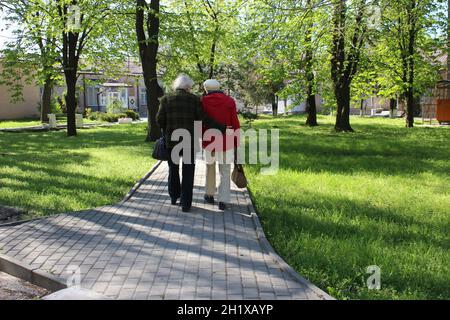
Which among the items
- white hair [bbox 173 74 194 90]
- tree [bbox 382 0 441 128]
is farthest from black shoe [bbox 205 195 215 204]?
tree [bbox 382 0 441 128]

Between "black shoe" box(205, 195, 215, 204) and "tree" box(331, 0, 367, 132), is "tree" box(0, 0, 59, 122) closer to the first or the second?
"tree" box(331, 0, 367, 132)

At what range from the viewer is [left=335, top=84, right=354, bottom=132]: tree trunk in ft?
83.9

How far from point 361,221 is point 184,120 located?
2.92 m

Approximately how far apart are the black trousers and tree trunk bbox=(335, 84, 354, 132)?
63.2 feet

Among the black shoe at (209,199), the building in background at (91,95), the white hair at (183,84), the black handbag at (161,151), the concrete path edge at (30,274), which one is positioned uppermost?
the building in background at (91,95)

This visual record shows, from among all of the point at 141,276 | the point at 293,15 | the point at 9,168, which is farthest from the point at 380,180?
the point at 9,168

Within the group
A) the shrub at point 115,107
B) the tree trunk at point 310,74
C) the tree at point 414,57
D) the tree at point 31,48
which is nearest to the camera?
the tree trunk at point 310,74

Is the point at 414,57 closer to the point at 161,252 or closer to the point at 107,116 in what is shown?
the point at 107,116

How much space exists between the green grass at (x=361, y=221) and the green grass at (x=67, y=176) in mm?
2849

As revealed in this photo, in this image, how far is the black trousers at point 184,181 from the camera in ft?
24.1

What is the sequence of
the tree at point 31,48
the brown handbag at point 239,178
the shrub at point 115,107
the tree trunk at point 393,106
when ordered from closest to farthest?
the brown handbag at point 239,178
the tree at point 31,48
the shrub at point 115,107
the tree trunk at point 393,106

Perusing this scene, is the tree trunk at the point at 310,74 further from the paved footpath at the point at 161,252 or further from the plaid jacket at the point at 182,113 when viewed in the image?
the paved footpath at the point at 161,252

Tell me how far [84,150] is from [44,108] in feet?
72.8

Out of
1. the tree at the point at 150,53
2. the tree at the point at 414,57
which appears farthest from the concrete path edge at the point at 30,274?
the tree at the point at 414,57
